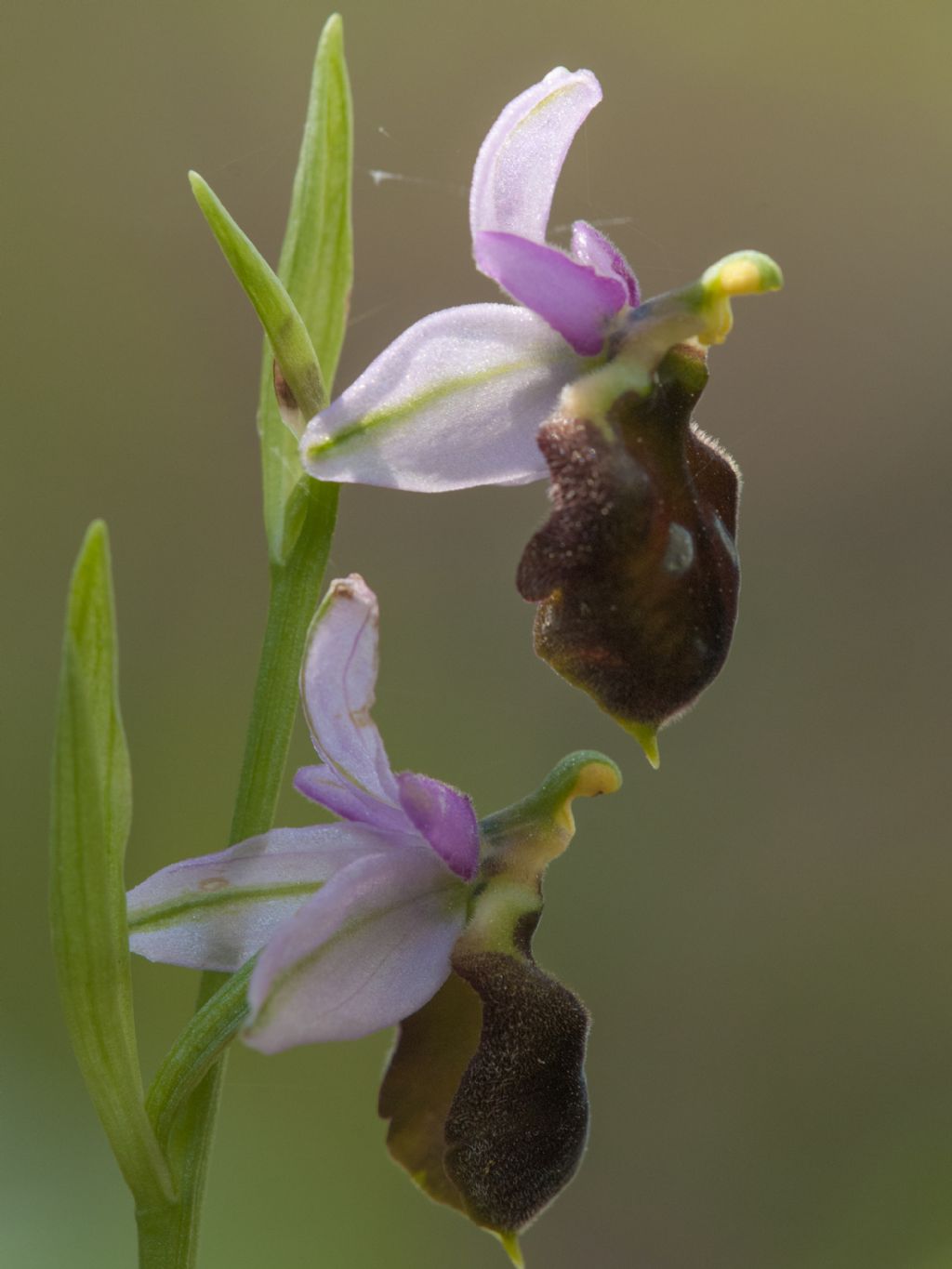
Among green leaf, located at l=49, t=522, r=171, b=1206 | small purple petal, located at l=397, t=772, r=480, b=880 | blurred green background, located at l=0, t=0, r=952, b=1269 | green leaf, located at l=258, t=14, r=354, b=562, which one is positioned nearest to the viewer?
green leaf, located at l=49, t=522, r=171, b=1206

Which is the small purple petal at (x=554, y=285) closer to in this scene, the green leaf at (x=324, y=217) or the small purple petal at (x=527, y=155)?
the small purple petal at (x=527, y=155)

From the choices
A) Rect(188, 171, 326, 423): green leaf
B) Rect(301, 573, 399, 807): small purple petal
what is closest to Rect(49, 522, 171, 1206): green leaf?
Rect(301, 573, 399, 807): small purple petal

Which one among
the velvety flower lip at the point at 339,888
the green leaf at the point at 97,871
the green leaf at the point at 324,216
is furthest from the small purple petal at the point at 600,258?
the green leaf at the point at 97,871

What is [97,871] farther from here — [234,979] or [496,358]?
[496,358]

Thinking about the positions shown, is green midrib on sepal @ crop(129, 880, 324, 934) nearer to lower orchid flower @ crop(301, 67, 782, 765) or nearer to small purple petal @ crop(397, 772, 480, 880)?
small purple petal @ crop(397, 772, 480, 880)

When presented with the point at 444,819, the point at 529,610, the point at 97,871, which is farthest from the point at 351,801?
the point at 529,610

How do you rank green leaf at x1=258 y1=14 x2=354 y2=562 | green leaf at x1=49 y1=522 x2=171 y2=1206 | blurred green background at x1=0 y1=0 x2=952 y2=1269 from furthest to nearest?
blurred green background at x1=0 y1=0 x2=952 y2=1269 < green leaf at x1=258 y1=14 x2=354 y2=562 < green leaf at x1=49 y1=522 x2=171 y2=1206
